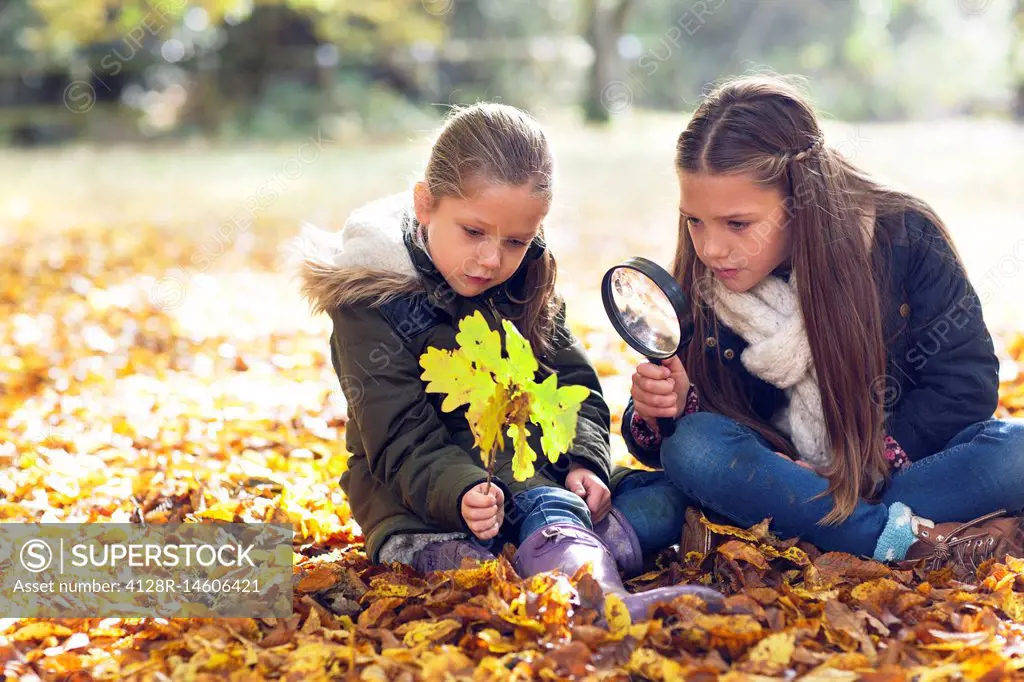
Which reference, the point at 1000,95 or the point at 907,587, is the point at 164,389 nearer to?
the point at 907,587

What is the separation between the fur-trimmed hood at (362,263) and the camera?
3.00 meters

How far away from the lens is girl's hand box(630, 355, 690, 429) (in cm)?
287

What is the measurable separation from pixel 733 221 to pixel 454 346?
86 cm

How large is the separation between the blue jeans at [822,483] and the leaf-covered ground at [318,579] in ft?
0.26

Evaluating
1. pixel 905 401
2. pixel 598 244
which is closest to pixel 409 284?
pixel 905 401

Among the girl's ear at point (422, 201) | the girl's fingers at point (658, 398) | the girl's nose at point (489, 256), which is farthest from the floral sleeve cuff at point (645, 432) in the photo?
the girl's ear at point (422, 201)

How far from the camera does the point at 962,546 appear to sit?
2.89 meters

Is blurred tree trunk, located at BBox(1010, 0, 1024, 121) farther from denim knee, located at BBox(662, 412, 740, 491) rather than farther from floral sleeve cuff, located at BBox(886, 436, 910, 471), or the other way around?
denim knee, located at BBox(662, 412, 740, 491)

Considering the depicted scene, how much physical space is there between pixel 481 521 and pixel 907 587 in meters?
1.11

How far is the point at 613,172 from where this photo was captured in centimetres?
1366

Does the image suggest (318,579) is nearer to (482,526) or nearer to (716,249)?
(482,526)

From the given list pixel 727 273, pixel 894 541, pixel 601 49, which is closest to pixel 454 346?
pixel 727 273

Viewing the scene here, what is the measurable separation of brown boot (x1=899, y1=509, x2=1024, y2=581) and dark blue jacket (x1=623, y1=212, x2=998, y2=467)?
11.5 inches

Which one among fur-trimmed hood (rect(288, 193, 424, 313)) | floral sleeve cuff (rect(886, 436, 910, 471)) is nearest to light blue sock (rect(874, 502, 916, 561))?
floral sleeve cuff (rect(886, 436, 910, 471))
